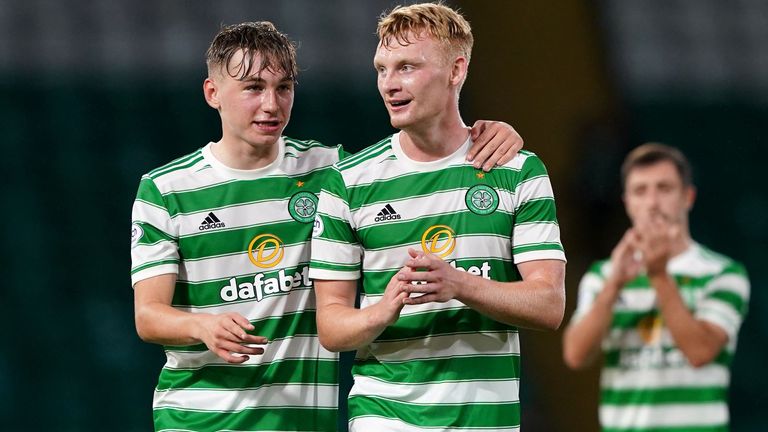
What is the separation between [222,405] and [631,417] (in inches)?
54.7

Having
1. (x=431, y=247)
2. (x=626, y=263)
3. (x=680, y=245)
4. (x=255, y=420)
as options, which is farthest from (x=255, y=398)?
(x=680, y=245)

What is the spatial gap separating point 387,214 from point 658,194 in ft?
4.31

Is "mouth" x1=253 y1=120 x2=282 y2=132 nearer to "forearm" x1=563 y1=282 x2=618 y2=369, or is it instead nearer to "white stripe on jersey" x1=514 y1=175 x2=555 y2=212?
"white stripe on jersey" x1=514 y1=175 x2=555 y2=212

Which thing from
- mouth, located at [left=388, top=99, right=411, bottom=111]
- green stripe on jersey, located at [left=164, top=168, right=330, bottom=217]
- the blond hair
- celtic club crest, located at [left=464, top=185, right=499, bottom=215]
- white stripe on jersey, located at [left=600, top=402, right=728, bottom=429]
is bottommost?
white stripe on jersey, located at [left=600, top=402, right=728, bottom=429]

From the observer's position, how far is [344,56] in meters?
7.93

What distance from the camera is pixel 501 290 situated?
8.95 feet

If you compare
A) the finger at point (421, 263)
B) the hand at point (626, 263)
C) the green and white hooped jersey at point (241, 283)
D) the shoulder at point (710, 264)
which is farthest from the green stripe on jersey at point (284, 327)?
the shoulder at point (710, 264)

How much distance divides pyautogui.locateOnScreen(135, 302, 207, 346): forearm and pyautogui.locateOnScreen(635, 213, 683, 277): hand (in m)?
1.50

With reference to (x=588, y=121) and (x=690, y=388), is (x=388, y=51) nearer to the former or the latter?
(x=690, y=388)

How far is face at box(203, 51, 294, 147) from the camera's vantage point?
10.0 ft

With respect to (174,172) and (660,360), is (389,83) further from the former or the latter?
(660,360)

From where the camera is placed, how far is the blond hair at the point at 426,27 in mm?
2924

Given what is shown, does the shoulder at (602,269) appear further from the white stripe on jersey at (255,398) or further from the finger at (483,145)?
the white stripe on jersey at (255,398)

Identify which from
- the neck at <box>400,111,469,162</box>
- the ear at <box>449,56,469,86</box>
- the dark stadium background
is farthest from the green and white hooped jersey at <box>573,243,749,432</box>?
the dark stadium background
